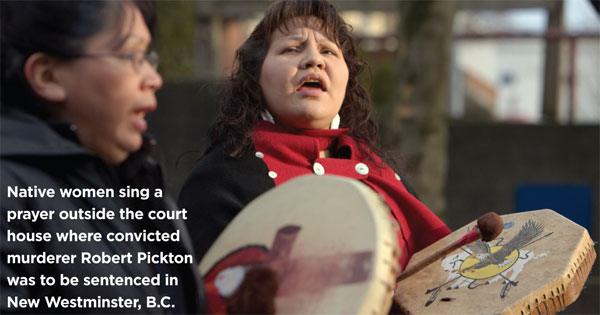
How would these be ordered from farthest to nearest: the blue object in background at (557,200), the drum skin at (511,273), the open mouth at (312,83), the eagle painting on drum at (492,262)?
1. the blue object in background at (557,200)
2. the open mouth at (312,83)
3. the eagle painting on drum at (492,262)
4. the drum skin at (511,273)

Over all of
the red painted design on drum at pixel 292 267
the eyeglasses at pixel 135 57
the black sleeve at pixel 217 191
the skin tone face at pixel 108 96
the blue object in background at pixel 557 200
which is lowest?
the blue object in background at pixel 557 200

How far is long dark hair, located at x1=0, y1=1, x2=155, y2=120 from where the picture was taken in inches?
49.2

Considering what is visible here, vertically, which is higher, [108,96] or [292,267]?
[108,96]

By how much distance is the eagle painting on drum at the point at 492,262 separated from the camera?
1885 mm

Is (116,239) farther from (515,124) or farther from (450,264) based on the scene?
(515,124)

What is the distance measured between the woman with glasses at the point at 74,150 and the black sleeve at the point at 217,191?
1.85 feet

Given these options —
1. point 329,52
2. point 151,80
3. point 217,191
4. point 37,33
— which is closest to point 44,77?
point 37,33

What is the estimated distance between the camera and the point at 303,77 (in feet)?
6.93

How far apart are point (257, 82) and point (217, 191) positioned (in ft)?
1.43

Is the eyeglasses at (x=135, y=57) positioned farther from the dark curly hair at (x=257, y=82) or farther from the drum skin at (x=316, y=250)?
the dark curly hair at (x=257, y=82)

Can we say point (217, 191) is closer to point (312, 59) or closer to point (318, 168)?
point (318, 168)

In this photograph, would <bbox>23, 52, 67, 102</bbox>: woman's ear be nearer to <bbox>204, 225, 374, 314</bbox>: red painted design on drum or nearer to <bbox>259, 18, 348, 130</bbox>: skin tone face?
<bbox>204, 225, 374, 314</bbox>: red painted design on drum

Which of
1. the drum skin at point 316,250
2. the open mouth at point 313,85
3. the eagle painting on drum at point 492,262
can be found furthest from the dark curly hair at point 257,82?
the drum skin at point 316,250

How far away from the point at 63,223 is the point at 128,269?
14 cm
